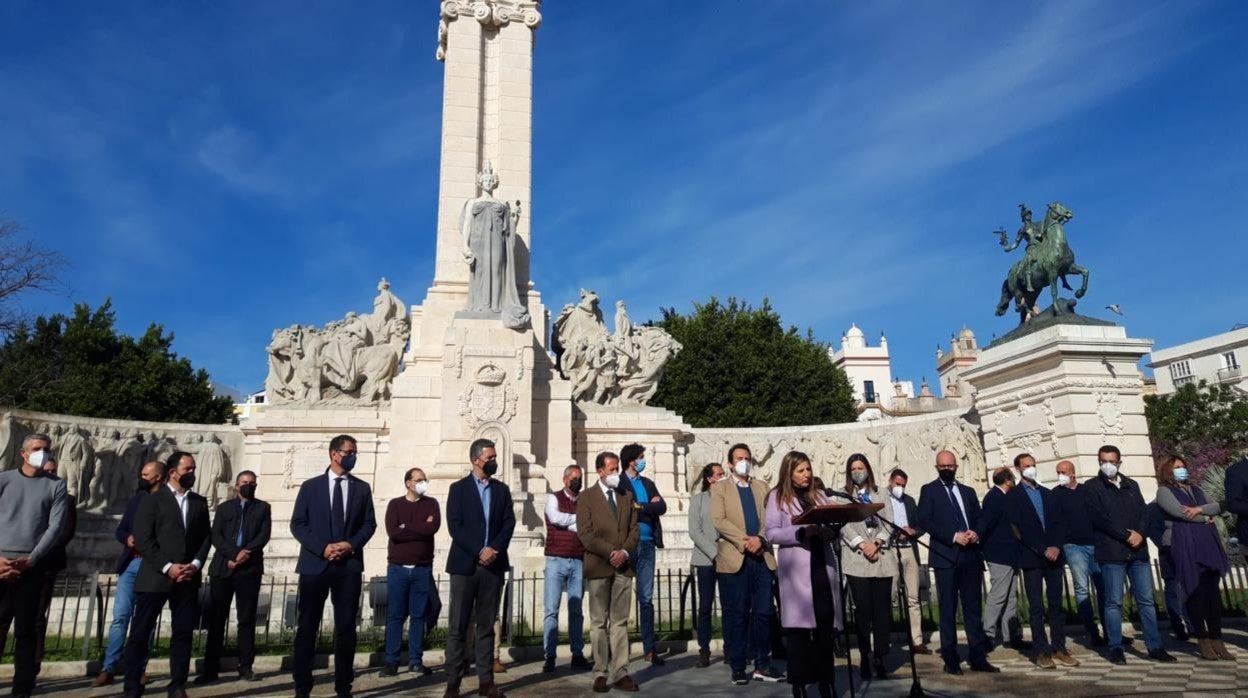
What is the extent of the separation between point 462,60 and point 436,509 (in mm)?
12012

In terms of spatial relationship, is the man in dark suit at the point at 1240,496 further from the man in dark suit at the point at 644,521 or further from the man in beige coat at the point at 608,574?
the man in beige coat at the point at 608,574

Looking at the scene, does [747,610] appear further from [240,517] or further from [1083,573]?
[240,517]

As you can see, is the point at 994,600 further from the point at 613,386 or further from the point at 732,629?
the point at 613,386

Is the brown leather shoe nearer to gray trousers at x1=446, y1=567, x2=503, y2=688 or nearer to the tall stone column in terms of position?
gray trousers at x1=446, y1=567, x2=503, y2=688

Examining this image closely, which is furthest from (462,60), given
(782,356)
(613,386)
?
(782,356)

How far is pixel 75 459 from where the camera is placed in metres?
16.1

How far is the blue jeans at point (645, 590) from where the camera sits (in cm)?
738

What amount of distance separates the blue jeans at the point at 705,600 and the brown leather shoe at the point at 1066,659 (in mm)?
2917

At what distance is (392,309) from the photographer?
16172mm

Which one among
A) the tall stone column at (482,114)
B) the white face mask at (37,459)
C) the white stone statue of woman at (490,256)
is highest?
the tall stone column at (482,114)

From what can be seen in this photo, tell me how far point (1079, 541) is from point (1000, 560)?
3.17ft

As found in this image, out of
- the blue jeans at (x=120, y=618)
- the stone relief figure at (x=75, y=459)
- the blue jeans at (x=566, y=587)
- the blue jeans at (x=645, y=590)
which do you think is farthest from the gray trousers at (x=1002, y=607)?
the stone relief figure at (x=75, y=459)

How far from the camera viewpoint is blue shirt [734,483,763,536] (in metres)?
6.30

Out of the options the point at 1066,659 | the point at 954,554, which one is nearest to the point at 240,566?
the point at 954,554
